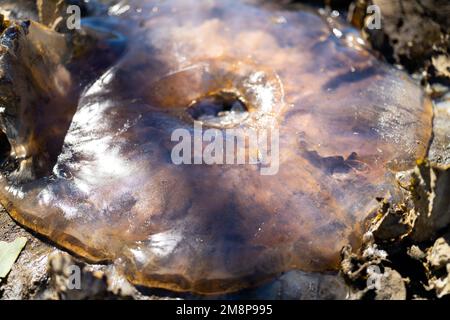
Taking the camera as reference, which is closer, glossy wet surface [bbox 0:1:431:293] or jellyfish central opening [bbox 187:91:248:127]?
glossy wet surface [bbox 0:1:431:293]

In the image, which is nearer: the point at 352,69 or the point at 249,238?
the point at 249,238

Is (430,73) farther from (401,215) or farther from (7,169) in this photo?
(7,169)

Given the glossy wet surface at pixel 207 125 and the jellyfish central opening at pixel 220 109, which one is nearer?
the glossy wet surface at pixel 207 125
